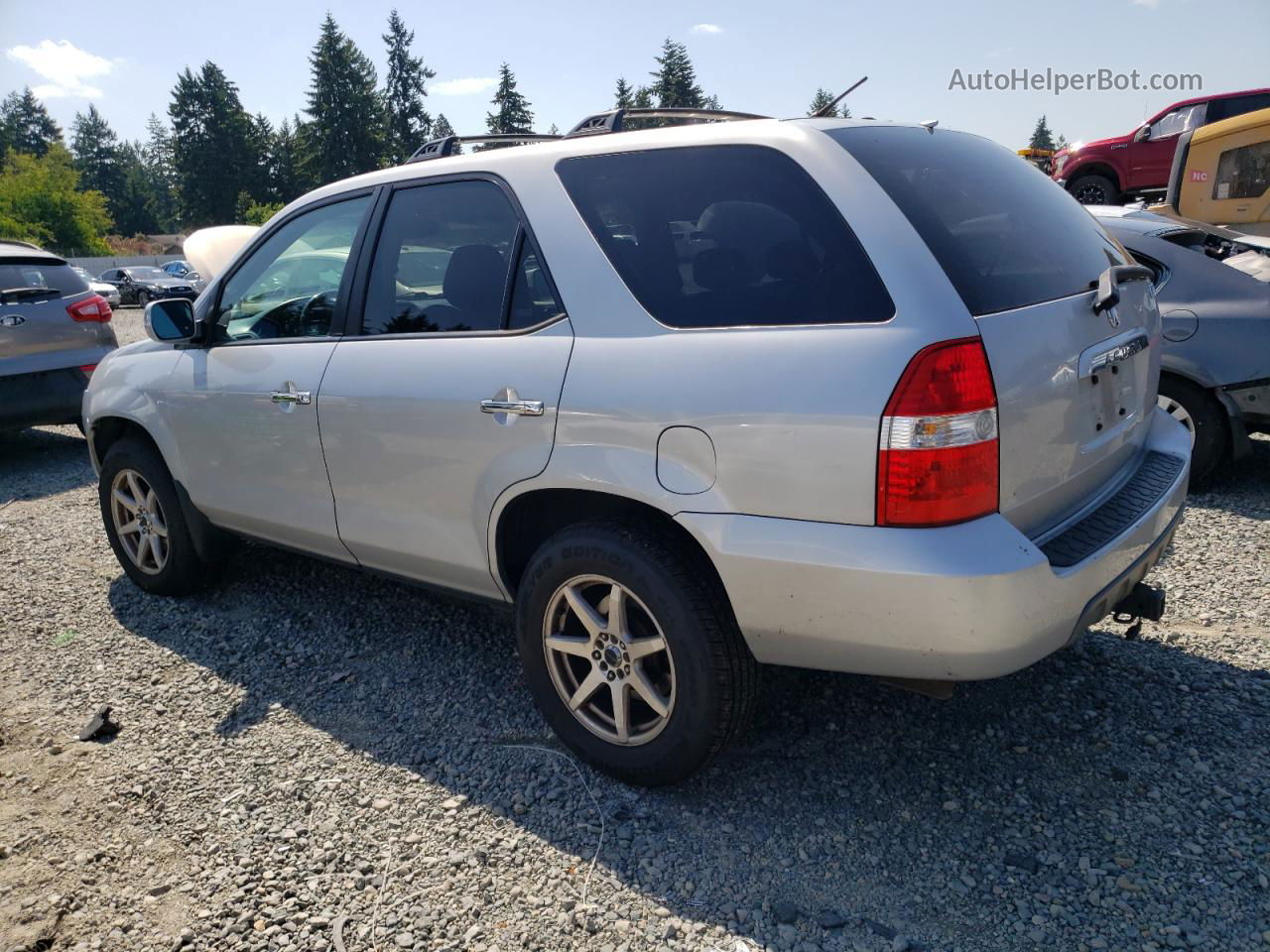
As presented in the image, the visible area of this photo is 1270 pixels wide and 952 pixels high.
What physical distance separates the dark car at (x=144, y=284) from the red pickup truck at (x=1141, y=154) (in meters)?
25.3

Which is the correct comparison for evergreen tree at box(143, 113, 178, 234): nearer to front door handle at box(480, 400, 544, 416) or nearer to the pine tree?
the pine tree

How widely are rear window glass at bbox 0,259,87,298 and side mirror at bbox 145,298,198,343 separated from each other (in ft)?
14.8

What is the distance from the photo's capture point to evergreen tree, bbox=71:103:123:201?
10819cm

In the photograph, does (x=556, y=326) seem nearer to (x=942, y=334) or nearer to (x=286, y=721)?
(x=942, y=334)

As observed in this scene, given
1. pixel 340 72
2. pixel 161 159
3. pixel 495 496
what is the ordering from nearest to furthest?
pixel 495 496 → pixel 340 72 → pixel 161 159

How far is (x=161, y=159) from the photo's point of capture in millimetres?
131875

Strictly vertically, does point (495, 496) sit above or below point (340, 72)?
below

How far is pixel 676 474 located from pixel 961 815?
4.16 feet

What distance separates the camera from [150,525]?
171 inches

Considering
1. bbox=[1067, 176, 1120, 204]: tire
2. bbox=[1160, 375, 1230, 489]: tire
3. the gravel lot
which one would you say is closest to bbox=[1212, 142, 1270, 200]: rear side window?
bbox=[1067, 176, 1120, 204]: tire

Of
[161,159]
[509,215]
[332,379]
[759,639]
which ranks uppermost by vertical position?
[161,159]

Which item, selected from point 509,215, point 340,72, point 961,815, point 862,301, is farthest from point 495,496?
point 340,72

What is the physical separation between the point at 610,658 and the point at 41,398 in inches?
261

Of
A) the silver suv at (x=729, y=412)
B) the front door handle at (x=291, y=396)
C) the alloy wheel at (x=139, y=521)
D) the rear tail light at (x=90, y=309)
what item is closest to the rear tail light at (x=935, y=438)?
the silver suv at (x=729, y=412)
